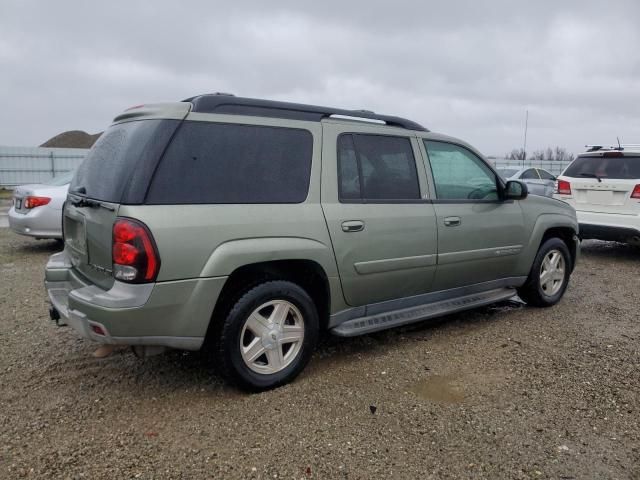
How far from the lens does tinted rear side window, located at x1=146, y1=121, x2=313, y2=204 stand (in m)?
2.96

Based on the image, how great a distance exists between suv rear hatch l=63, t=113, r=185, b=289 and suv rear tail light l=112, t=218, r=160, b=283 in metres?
0.11

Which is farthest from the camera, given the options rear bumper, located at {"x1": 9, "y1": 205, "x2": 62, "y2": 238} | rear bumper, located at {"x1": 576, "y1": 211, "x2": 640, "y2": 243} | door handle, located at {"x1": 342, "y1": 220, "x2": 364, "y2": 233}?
rear bumper, located at {"x1": 9, "y1": 205, "x2": 62, "y2": 238}

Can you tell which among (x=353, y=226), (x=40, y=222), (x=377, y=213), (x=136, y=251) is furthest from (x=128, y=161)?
(x=40, y=222)

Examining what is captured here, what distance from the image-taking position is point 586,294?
588 cm

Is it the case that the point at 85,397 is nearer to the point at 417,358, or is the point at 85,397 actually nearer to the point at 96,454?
the point at 96,454

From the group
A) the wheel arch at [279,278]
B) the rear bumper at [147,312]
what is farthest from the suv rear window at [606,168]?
the rear bumper at [147,312]

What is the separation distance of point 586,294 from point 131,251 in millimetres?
5178

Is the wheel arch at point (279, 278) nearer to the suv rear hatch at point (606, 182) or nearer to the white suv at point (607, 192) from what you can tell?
the white suv at point (607, 192)

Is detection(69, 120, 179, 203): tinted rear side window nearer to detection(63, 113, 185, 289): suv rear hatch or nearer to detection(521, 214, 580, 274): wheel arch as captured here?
detection(63, 113, 185, 289): suv rear hatch

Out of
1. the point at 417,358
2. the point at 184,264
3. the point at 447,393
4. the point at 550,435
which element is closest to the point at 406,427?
the point at 447,393

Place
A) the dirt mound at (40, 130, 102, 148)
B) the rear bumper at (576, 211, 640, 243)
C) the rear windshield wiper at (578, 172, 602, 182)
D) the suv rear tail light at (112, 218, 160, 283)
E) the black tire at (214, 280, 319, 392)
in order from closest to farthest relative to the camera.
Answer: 1. the suv rear tail light at (112, 218, 160, 283)
2. the black tire at (214, 280, 319, 392)
3. the rear bumper at (576, 211, 640, 243)
4. the rear windshield wiper at (578, 172, 602, 182)
5. the dirt mound at (40, 130, 102, 148)

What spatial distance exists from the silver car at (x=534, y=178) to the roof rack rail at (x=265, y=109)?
34.2 ft

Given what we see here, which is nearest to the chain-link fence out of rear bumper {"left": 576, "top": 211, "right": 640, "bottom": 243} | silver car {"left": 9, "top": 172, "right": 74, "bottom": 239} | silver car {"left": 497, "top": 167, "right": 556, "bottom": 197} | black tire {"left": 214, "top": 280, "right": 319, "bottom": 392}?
silver car {"left": 9, "top": 172, "right": 74, "bottom": 239}

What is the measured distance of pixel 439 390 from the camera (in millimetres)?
3393
